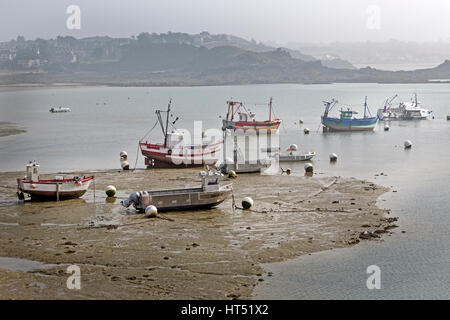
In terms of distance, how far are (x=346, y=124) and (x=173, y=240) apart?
59035 mm

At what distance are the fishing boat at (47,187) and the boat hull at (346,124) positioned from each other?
51921 millimetres

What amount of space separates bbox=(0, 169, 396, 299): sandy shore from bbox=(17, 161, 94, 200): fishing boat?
1.99ft

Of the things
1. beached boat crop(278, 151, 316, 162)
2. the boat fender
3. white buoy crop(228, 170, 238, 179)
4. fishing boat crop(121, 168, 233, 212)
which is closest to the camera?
fishing boat crop(121, 168, 233, 212)

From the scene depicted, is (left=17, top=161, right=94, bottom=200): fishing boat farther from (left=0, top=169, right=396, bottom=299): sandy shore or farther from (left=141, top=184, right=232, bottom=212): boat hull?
(left=141, top=184, right=232, bottom=212): boat hull

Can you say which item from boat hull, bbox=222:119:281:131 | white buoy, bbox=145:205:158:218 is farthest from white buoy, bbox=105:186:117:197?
boat hull, bbox=222:119:281:131

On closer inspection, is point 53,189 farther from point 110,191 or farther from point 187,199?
point 187,199

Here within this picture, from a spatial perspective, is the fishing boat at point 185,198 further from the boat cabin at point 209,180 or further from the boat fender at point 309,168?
the boat fender at point 309,168

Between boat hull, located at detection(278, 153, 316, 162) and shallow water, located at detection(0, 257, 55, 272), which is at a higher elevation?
boat hull, located at detection(278, 153, 316, 162)

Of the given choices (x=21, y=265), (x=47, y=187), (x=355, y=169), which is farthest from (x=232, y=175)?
(x=21, y=265)

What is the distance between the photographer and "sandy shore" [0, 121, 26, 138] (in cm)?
7919

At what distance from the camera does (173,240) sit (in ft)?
89.0

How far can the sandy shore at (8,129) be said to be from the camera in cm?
7919

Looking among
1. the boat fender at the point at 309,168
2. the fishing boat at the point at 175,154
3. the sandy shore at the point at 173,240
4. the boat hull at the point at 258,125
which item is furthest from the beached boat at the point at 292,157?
the boat hull at the point at 258,125
